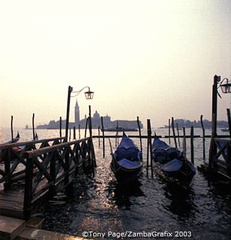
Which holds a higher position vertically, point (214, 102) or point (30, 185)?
point (214, 102)

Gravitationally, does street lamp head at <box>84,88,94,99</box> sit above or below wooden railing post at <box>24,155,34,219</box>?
above

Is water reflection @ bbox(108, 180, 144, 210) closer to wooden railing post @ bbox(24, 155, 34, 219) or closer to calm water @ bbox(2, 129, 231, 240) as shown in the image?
calm water @ bbox(2, 129, 231, 240)

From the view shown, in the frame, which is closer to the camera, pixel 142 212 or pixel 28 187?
pixel 28 187

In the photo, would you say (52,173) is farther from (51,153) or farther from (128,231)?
(128,231)

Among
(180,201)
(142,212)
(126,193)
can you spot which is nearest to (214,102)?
(180,201)

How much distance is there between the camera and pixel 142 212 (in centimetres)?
556

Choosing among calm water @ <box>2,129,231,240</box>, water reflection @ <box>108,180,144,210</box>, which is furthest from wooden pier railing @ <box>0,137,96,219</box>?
water reflection @ <box>108,180,144,210</box>

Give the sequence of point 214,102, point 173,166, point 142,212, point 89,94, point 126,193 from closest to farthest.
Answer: point 142,212
point 126,193
point 173,166
point 214,102
point 89,94

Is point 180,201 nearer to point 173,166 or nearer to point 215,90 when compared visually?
point 173,166

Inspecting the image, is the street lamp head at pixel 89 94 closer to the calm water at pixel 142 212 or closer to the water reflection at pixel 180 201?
the calm water at pixel 142 212

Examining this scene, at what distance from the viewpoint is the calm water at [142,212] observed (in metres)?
4.47

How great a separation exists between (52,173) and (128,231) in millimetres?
2550

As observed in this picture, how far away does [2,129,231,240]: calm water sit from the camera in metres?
4.47

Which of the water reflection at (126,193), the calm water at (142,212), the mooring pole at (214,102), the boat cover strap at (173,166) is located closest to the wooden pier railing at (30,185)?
the calm water at (142,212)
